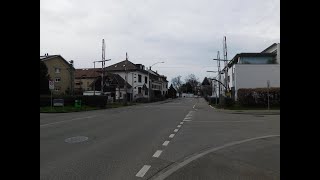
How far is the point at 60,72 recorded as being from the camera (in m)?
84.8

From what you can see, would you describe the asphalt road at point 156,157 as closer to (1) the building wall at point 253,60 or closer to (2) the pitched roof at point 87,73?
(1) the building wall at point 253,60

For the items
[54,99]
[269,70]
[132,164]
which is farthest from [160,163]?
[269,70]

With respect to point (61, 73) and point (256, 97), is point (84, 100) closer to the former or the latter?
point (256, 97)

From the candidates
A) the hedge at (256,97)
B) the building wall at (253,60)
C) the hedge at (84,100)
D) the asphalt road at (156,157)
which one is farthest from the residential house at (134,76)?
the asphalt road at (156,157)

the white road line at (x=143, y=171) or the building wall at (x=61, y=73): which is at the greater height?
the building wall at (x=61, y=73)

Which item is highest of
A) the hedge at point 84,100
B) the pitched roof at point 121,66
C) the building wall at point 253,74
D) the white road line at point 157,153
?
the pitched roof at point 121,66

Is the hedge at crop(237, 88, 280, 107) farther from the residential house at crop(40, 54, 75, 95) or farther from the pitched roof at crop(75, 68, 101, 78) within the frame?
the pitched roof at crop(75, 68, 101, 78)

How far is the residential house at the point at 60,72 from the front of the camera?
81.8 m

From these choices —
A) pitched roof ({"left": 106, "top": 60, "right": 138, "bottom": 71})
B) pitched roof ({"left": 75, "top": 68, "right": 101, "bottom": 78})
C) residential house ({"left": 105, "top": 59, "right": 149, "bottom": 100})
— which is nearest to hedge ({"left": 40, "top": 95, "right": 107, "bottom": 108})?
residential house ({"left": 105, "top": 59, "right": 149, "bottom": 100})

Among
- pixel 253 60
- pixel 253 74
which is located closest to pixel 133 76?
pixel 253 60
